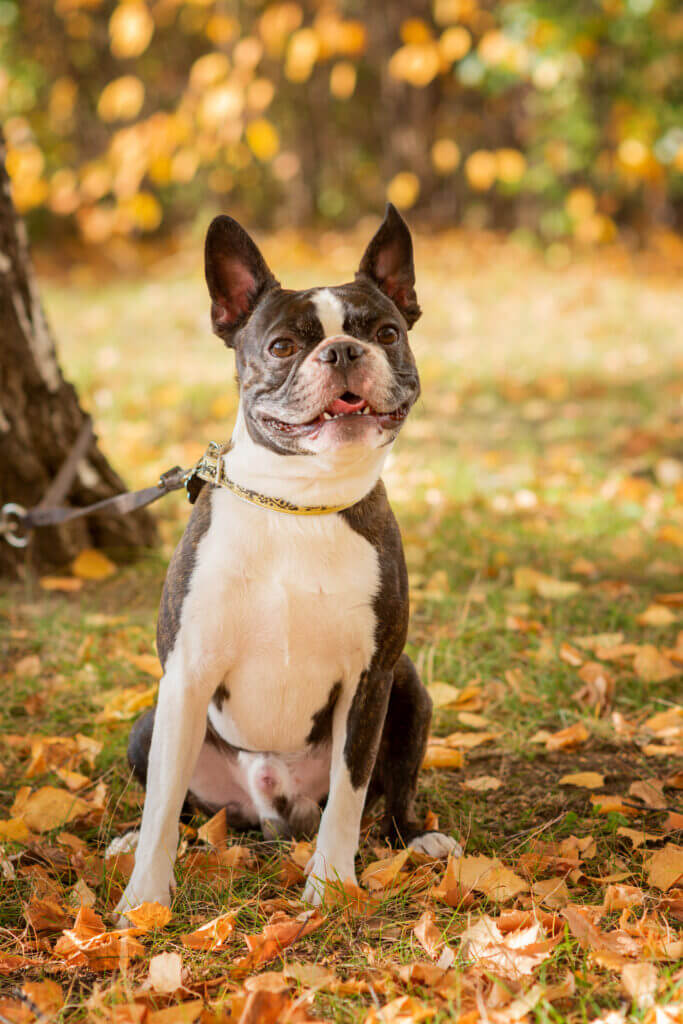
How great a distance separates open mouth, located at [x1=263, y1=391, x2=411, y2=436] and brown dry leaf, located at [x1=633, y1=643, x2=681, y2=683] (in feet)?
5.91

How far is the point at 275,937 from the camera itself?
7.24ft

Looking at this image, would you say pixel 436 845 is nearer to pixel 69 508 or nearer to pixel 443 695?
pixel 443 695

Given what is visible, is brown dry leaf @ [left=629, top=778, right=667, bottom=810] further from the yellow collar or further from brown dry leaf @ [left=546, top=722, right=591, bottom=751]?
the yellow collar

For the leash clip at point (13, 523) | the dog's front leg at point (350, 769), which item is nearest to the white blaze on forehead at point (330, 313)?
the dog's front leg at point (350, 769)

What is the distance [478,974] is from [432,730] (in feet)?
4.54

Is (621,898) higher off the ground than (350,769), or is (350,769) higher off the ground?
(350,769)

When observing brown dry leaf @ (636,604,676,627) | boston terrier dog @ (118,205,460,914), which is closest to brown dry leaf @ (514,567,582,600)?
brown dry leaf @ (636,604,676,627)

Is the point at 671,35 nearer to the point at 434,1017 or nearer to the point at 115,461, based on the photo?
the point at 115,461

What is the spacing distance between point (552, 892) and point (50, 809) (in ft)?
4.49

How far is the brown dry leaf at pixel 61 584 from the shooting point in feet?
14.6

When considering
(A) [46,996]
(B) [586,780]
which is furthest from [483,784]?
(A) [46,996]

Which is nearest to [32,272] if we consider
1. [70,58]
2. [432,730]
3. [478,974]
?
[432,730]

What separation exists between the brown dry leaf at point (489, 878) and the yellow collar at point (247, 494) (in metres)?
0.90

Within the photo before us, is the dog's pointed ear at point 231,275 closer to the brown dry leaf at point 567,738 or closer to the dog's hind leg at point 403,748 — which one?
the dog's hind leg at point 403,748
